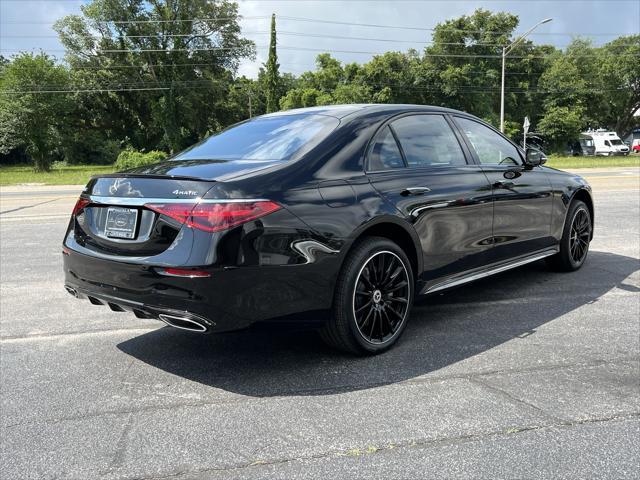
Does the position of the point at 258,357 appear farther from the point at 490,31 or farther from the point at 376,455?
the point at 490,31

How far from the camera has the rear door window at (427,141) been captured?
13.4 feet

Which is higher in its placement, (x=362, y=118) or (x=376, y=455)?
(x=362, y=118)

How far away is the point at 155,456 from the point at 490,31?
61557mm

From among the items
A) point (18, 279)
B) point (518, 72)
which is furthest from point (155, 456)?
point (518, 72)

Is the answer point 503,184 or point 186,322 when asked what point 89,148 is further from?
point 186,322

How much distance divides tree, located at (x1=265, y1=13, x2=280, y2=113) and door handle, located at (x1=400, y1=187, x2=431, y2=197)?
47.9m

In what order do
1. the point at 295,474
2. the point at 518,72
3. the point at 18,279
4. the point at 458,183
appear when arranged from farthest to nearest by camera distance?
the point at 518,72
the point at 18,279
the point at 458,183
the point at 295,474

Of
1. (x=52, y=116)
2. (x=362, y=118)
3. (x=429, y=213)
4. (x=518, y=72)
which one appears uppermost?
(x=518, y=72)

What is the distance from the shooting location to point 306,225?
317cm

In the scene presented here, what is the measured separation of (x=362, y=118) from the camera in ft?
12.7

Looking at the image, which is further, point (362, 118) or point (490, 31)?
point (490, 31)

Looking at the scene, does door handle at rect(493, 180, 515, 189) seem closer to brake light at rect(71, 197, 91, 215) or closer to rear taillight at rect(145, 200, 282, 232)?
rear taillight at rect(145, 200, 282, 232)

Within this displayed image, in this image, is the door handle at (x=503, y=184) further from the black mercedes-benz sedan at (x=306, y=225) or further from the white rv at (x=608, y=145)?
the white rv at (x=608, y=145)

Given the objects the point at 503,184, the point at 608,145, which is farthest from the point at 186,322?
the point at 608,145
